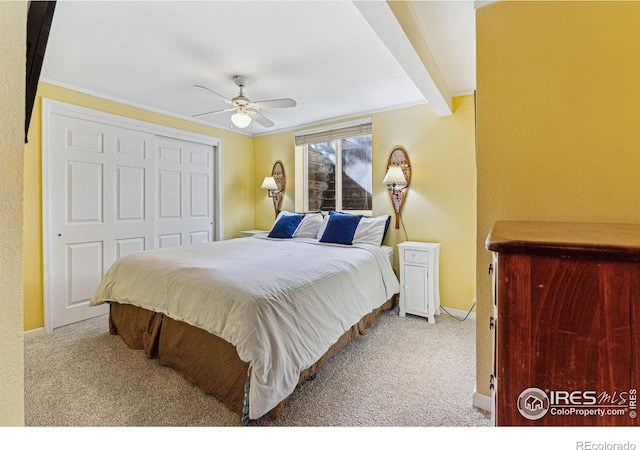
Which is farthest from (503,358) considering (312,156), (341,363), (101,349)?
(312,156)

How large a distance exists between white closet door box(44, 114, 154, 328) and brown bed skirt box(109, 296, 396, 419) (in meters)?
0.74

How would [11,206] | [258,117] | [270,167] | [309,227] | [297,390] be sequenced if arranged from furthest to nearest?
[270,167], [309,227], [258,117], [297,390], [11,206]

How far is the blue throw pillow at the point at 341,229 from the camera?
10.3 feet

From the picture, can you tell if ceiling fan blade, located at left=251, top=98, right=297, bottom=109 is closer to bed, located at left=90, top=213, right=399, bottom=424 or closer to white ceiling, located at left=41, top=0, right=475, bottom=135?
white ceiling, located at left=41, top=0, right=475, bottom=135

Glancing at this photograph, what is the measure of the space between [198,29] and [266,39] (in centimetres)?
43

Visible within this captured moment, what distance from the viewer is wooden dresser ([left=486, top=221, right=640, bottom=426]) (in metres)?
0.63

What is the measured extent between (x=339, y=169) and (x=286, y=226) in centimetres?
108

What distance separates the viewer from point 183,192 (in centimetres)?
388

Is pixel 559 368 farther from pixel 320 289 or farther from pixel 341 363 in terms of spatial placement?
pixel 341 363

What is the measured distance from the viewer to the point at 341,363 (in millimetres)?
2133

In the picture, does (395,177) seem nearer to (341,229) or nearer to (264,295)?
(341,229)

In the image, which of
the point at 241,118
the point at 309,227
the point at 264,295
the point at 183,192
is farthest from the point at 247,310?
the point at 183,192

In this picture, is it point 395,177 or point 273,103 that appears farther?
point 395,177

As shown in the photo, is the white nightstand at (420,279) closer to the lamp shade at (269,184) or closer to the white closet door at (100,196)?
the lamp shade at (269,184)
